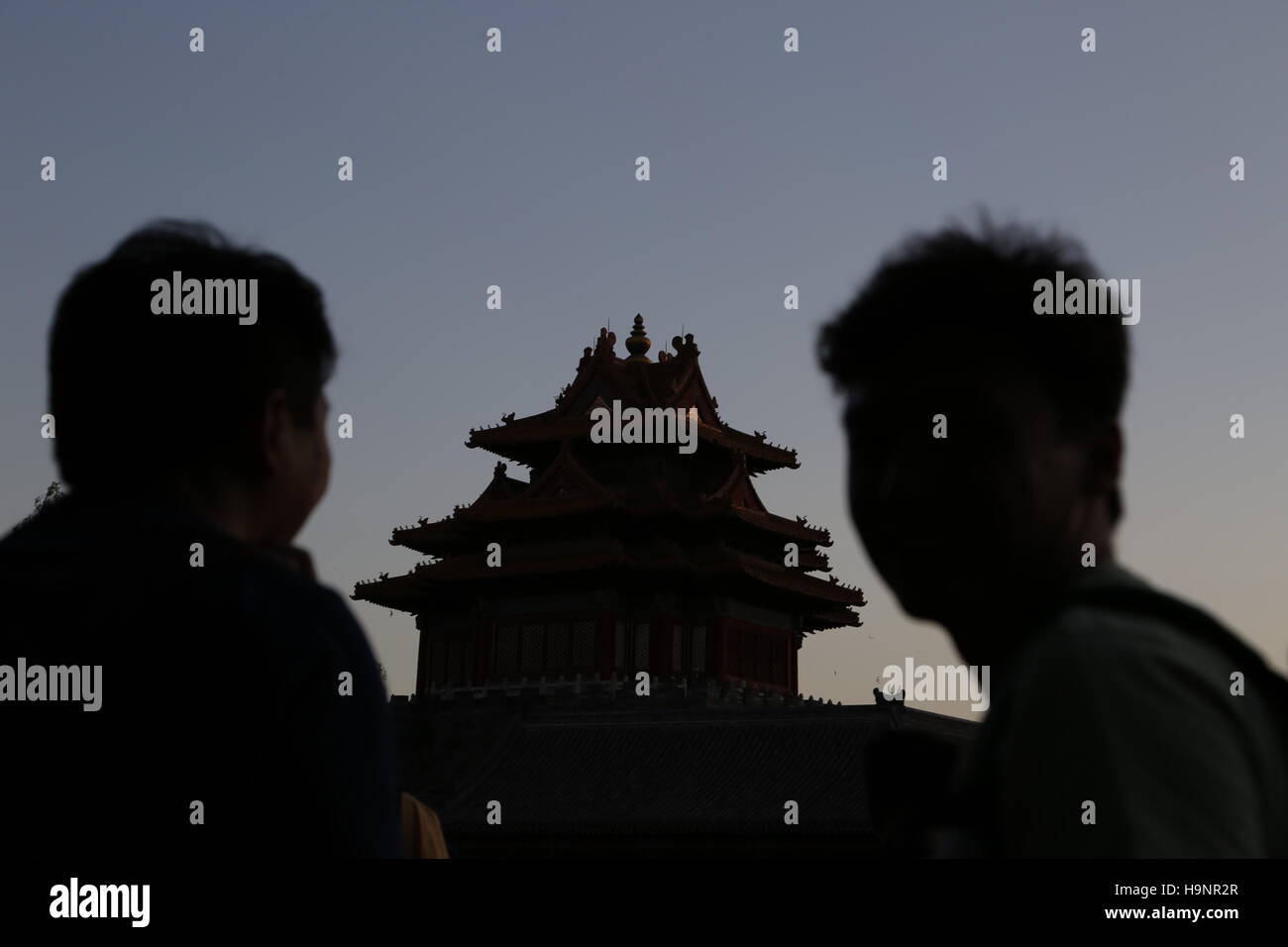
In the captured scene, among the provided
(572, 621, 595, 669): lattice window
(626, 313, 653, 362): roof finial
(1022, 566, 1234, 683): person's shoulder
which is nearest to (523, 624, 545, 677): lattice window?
(572, 621, 595, 669): lattice window

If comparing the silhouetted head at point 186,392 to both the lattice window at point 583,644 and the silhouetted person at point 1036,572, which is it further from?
the lattice window at point 583,644

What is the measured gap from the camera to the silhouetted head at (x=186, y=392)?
2.59 meters

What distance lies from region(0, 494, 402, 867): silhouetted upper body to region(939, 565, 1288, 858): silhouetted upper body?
3.42ft

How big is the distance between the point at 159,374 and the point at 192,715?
2.03 feet

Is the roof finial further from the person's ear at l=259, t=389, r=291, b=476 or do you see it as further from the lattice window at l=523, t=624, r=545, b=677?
the person's ear at l=259, t=389, r=291, b=476

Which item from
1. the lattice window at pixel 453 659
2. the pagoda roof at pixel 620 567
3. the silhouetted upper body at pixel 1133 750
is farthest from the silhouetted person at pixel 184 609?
the lattice window at pixel 453 659

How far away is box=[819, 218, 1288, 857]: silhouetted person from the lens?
1.57 m

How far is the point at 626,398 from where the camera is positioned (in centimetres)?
4238

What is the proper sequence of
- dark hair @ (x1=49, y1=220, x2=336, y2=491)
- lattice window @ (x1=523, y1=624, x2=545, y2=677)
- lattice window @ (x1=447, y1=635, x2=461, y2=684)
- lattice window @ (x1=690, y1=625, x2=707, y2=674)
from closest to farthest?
dark hair @ (x1=49, y1=220, x2=336, y2=491), lattice window @ (x1=523, y1=624, x2=545, y2=677), lattice window @ (x1=690, y1=625, x2=707, y2=674), lattice window @ (x1=447, y1=635, x2=461, y2=684)

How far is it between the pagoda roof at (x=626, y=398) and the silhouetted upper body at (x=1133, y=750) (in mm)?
39684

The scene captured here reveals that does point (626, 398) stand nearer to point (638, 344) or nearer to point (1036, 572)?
point (638, 344)
